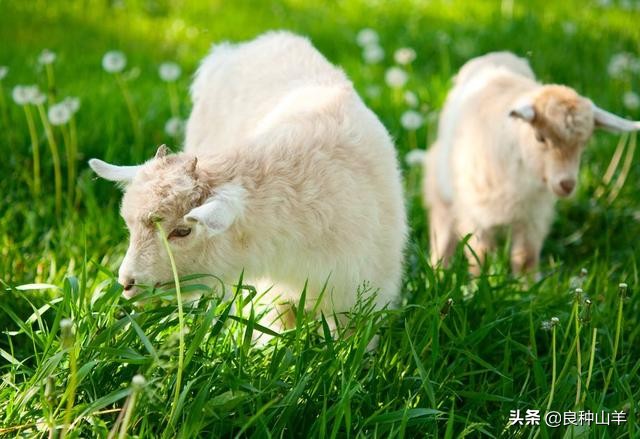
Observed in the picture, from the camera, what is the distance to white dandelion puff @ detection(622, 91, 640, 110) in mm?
6359

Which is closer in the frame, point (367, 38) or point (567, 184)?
point (567, 184)

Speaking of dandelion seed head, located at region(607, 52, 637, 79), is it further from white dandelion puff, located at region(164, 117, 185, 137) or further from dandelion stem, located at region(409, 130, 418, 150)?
white dandelion puff, located at region(164, 117, 185, 137)

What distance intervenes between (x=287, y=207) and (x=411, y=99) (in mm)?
3035

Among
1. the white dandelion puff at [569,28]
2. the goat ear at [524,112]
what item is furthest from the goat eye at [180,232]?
the white dandelion puff at [569,28]

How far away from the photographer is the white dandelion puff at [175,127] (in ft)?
17.2

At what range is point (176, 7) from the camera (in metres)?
8.39

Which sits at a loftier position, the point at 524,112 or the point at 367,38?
the point at 367,38

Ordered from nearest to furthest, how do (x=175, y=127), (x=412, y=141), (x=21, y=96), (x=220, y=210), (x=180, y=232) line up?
(x=220, y=210) → (x=180, y=232) → (x=21, y=96) → (x=175, y=127) → (x=412, y=141)

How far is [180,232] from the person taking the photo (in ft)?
9.73

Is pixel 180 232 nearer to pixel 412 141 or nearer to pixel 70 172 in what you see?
pixel 70 172

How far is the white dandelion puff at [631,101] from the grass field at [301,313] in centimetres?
4

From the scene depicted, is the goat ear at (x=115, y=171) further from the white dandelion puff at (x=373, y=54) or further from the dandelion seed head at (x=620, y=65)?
the dandelion seed head at (x=620, y=65)

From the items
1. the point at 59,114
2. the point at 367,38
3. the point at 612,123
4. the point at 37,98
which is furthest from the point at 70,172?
the point at 367,38

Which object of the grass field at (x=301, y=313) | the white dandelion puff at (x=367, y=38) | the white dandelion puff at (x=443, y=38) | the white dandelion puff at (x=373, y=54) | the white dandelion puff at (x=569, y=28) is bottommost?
the grass field at (x=301, y=313)
